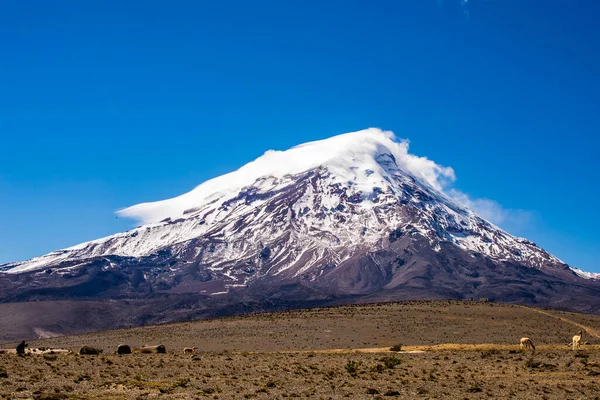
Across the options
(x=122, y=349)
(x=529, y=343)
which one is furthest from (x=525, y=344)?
(x=122, y=349)

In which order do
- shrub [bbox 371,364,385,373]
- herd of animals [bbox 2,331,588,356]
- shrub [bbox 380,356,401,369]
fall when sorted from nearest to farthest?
shrub [bbox 371,364,385,373], shrub [bbox 380,356,401,369], herd of animals [bbox 2,331,588,356]

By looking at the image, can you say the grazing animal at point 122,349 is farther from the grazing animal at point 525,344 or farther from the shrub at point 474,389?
the grazing animal at point 525,344

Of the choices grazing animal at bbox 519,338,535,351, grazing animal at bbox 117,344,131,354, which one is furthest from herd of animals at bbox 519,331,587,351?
grazing animal at bbox 117,344,131,354

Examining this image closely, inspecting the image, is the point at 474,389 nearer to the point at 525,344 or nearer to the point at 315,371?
the point at 315,371

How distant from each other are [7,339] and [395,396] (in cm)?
14921

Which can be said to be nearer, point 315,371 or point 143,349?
point 315,371

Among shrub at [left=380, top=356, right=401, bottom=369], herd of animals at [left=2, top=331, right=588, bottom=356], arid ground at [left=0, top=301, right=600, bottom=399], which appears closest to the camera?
arid ground at [left=0, top=301, right=600, bottom=399]

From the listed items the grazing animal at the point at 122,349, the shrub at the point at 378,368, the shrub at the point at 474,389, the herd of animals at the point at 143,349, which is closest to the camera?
the shrub at the point at 474,389

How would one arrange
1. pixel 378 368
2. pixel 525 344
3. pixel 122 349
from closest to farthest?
1. pixel 378 368
2. pixel 122 349
3. pixel 525 344

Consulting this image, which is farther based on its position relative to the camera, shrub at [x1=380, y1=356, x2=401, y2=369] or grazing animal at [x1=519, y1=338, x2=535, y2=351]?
grazing animal at [x1=519, y1=338, x2=535, y2=351]

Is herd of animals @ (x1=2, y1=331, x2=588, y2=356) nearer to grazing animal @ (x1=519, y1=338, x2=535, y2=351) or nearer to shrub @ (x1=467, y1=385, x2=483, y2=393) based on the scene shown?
grazing animal @ (x1=519, y1=338, x2=535, y2=351)

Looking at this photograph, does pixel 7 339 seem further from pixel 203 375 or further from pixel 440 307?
pixel 203 375

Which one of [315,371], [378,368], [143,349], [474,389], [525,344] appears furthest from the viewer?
[525,344]

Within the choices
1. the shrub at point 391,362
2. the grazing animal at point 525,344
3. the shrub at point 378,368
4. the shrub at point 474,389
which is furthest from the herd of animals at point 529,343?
the shrub at point 474,389
